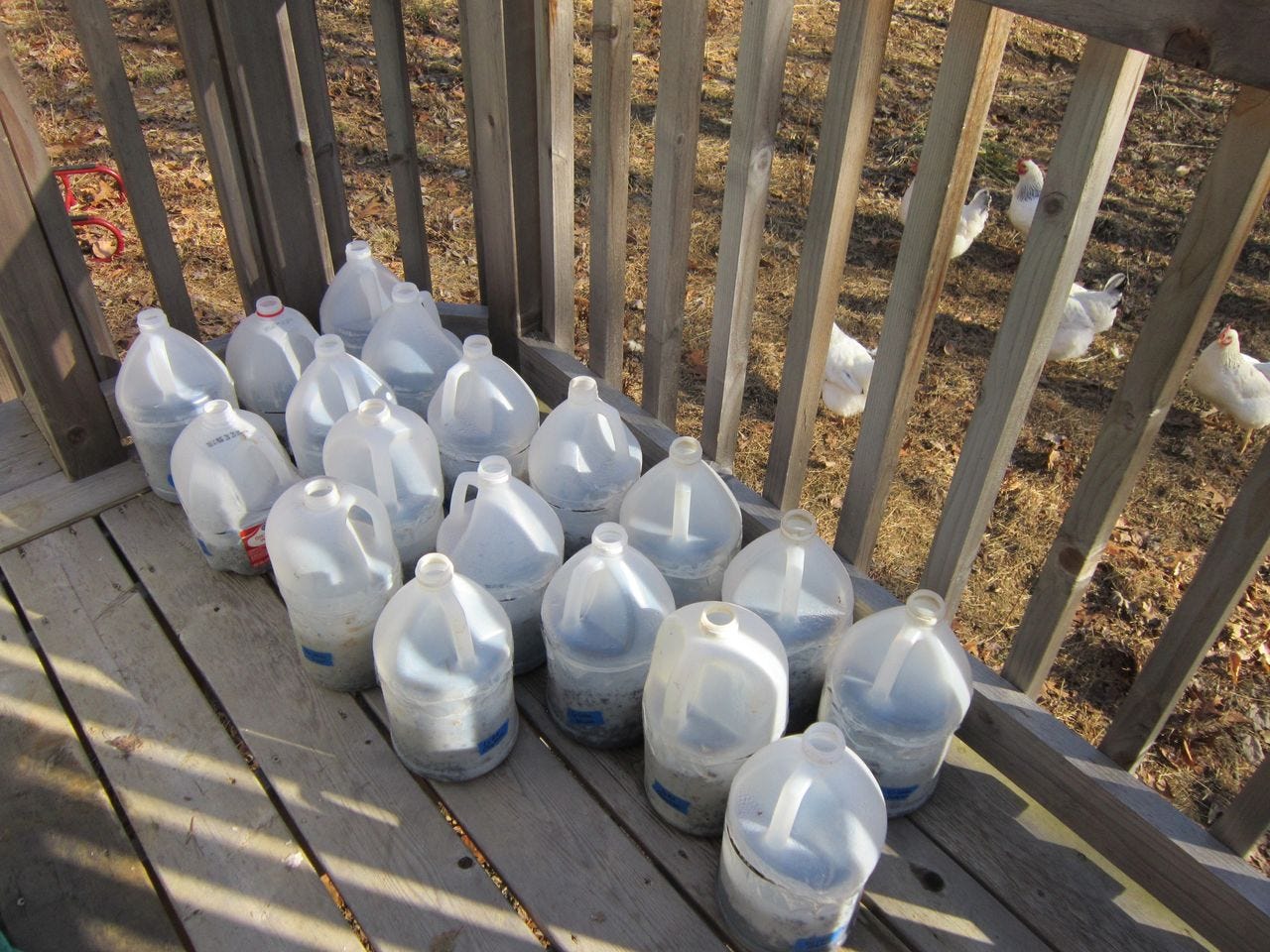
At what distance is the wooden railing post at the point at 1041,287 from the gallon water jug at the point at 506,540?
0.79m

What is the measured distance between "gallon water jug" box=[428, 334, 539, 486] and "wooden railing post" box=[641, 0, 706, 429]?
346 millimetres

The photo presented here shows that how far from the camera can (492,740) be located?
2.01 meters

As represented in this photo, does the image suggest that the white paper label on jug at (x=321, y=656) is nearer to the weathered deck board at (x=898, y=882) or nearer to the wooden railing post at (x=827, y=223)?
the weathered deck board at (x=898, y=882)

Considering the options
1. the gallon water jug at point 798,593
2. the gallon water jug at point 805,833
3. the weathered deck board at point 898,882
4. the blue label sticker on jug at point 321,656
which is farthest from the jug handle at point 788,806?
the blue label sticker on jug at point 321,656

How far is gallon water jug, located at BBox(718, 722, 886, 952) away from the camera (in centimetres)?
164

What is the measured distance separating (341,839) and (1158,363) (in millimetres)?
1637

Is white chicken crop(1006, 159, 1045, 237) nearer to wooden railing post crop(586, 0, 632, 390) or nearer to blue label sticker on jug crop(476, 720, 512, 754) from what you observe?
wooden railing post crop(586, 0, 632, 390)

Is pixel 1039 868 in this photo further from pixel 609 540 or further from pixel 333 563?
pixel 333 563

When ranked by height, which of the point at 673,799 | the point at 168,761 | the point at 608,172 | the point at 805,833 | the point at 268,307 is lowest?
the point at 168,761

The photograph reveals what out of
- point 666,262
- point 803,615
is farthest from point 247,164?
point 803,615

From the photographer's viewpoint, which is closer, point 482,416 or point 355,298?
point 482,416

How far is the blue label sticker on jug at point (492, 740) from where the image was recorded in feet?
6.56

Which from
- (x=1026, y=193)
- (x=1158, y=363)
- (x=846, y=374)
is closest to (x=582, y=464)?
(x=1158, y=363)

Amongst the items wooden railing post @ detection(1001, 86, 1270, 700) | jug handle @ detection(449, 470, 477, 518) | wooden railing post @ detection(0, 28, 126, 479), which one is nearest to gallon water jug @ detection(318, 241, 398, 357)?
wooden railing post @ detection(0, 28, 126, 479)
